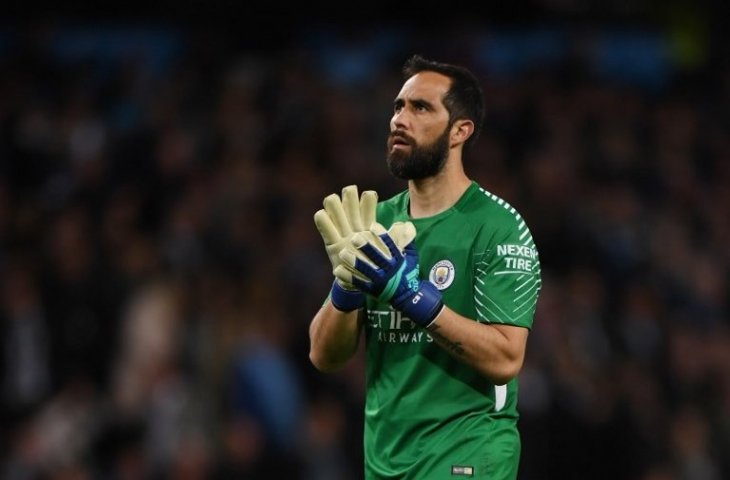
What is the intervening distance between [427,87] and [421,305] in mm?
960

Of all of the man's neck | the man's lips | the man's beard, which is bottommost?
the man's neck

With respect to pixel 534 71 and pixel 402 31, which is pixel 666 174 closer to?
pixel 534 71

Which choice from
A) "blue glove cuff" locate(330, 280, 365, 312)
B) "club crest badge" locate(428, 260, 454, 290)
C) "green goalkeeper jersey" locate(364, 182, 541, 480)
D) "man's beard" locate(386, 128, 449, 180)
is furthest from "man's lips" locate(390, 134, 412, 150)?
"blue glove cuff" locate(330, 280, 365, 312)

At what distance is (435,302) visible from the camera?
17.3 feet

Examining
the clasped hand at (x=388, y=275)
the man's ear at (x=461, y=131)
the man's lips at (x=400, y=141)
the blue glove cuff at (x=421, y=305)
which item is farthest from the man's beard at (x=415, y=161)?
the blue glove cuff at (x=421, y=305)

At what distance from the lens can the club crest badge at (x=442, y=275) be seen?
Answer: 563cm

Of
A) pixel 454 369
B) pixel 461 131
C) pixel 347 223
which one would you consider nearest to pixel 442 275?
pixel 454 369

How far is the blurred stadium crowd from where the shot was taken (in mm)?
10094

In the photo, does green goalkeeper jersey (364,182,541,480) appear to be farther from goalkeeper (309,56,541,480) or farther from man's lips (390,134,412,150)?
man's lips (390,134,412,150)

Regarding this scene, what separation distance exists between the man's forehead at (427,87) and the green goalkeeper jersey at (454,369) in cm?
42

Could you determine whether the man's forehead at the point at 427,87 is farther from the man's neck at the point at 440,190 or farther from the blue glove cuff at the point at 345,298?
the blue glove cuff at the point at 345,298

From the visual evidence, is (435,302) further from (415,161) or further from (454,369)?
(415,161)

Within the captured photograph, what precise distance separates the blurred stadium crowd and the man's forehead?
386 cm

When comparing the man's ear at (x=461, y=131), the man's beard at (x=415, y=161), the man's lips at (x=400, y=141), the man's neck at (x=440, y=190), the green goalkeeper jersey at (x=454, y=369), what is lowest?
the green goalkeeper jersey at (x=454, y=369)
